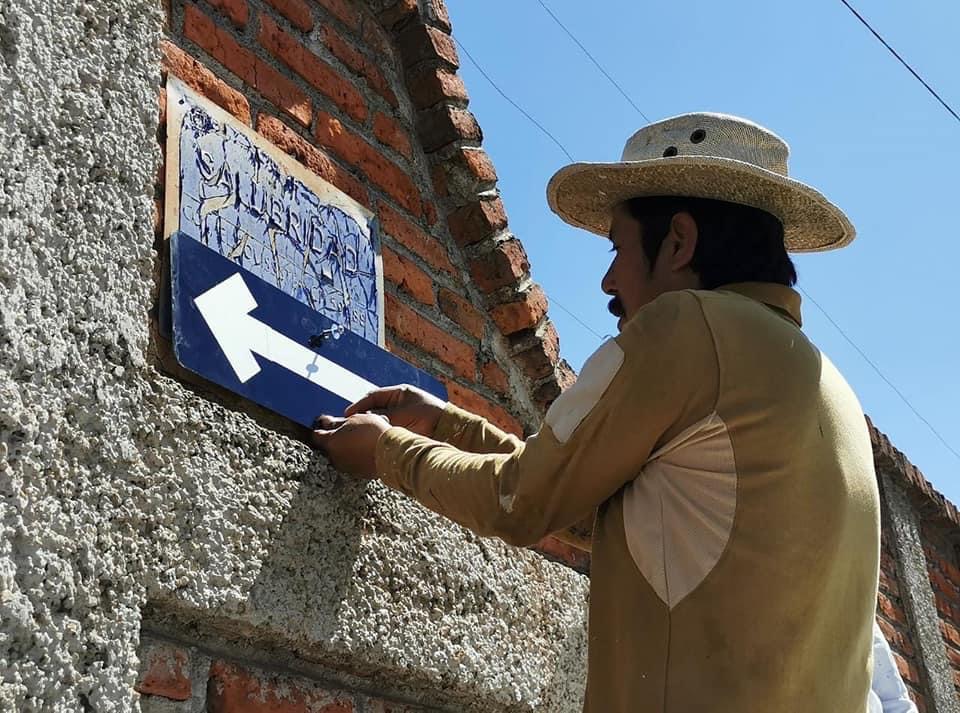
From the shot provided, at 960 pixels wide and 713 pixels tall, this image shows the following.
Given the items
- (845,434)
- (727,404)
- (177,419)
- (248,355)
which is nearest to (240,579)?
(177,419)

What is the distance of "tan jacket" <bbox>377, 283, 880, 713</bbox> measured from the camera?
1522 millimetres

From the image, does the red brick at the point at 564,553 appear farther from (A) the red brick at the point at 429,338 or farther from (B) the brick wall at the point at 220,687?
(B) the brick wall at the point at 220,687

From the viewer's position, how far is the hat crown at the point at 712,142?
207cm

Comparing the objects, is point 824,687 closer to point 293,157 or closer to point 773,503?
point 773,503

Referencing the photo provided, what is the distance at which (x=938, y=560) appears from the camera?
18.2 feet

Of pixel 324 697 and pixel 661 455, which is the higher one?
pixel 661 455

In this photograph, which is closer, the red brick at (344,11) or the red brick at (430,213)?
the red brick at (344,11)

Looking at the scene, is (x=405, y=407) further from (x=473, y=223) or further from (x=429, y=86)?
(x=429, y=86)

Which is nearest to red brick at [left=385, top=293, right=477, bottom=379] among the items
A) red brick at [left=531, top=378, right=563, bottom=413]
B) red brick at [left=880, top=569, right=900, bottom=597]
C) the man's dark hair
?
red brick at [left=531, top=378, right=563, bottom=413]

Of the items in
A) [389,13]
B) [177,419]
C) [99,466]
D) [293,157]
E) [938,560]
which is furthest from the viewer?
[938,560]

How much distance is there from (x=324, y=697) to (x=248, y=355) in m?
0.58

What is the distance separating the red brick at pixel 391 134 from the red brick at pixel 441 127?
0.06m

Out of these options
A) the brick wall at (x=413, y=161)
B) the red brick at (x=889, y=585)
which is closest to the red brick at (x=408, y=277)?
the brick wall at (x=413, y=161)

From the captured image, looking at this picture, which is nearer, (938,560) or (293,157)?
(293,157)
